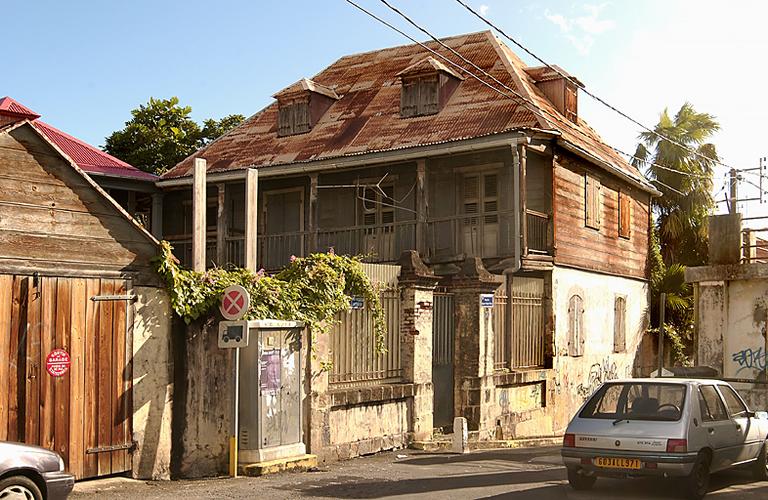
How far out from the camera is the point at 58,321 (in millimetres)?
9766

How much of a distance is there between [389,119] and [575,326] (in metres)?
7.21

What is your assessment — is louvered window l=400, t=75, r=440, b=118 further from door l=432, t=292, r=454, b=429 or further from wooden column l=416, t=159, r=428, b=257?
door l=432, t=292, r=454, b=429

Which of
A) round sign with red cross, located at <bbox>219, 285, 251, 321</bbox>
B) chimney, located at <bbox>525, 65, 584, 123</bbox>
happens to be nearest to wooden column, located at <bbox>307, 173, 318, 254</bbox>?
chimney, located at <bbox>525, 65, 584, 123</bbox>

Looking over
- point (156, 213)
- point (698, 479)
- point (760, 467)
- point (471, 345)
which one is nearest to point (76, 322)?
point (698, 479)

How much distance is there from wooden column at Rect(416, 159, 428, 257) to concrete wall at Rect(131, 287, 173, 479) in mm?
10449

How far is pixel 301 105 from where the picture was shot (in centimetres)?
2516

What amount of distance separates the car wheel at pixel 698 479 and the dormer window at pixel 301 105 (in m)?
17.1

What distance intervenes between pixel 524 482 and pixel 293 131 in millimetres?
16048

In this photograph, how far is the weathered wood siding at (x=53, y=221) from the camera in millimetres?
9523

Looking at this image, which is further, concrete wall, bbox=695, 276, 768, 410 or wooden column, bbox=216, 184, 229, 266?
wooden column, bbox=216, 184, 229, 266

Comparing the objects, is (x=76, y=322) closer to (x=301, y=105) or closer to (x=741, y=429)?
(x=741, y=429)

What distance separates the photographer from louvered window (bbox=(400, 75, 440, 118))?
2259cm

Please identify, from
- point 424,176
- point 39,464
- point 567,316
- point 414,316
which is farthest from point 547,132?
point 39,464

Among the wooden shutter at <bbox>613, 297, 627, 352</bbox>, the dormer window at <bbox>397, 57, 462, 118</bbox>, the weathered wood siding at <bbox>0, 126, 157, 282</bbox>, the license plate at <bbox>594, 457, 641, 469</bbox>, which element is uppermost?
the dormer window at <bbox>397, 57, 462, 118</bbox>
